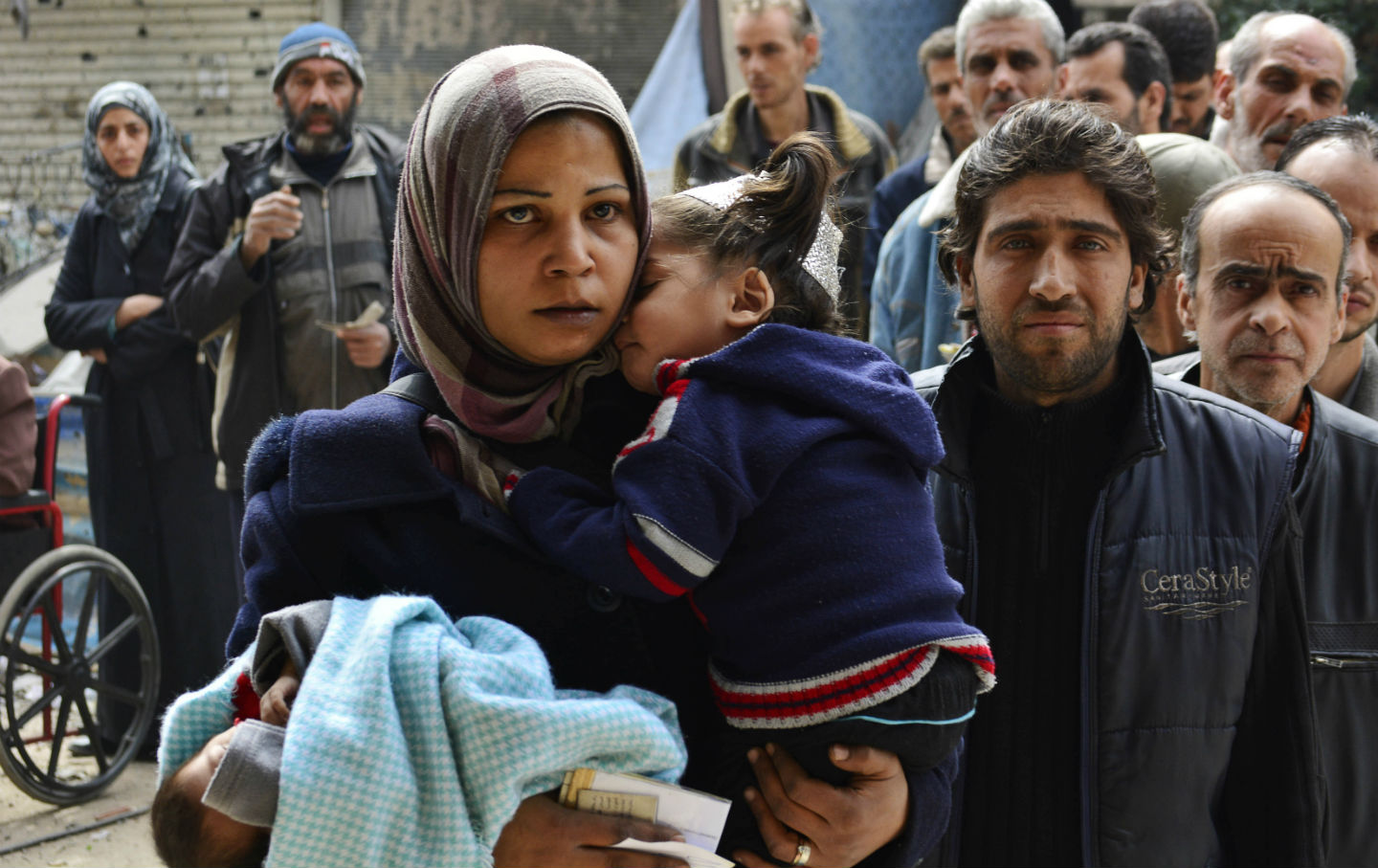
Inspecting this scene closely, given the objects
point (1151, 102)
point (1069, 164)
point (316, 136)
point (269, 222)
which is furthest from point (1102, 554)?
point (316, 136)

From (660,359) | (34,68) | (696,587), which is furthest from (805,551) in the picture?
(34,68)

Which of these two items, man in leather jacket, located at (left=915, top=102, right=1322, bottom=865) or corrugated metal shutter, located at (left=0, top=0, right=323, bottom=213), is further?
corrugated metal shutter, located at (left=0, top=0, right=323, bottom=213)

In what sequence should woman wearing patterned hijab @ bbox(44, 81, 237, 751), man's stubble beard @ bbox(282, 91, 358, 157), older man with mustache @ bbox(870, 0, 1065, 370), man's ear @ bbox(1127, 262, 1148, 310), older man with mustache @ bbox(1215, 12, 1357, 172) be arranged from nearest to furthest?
man's ear @ bbox(1127, 262, 1148, 310), older man with mustache @ bbox(870, 0, 1065, 370), older man with mustache @ bbox(1215, 12, 1357, 172), man's stubble beard @ bbox(282, 91, 358, 157), woman wearing patterned hijab @ bbox(44, 81, 237, 751)

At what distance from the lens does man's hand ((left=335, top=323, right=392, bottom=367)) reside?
15.6 ft

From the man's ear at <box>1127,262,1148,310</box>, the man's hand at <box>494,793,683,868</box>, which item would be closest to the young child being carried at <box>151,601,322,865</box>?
the man's hand at <box>494,793,683,868</box>

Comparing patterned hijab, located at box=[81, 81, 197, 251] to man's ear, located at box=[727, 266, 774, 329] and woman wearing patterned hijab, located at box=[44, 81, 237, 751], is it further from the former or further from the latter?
man's ear, located at box=[727, 266, 774, 329]

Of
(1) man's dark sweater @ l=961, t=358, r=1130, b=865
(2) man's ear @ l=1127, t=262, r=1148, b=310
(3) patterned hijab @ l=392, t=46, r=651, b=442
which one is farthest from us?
(2) man's ear @ l=1127, t=262, r=1148, b=310

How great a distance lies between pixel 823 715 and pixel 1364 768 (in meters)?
1.53

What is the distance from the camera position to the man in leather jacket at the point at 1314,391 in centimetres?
244

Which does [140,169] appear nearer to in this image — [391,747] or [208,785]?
[208,785]

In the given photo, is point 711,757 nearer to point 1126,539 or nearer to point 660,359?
point 660,359

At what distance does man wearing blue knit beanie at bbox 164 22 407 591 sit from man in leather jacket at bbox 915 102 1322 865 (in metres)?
2.93

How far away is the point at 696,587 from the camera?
60.7 inches

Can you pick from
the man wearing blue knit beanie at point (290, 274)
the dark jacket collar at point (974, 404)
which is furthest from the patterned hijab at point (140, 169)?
the dark jacket collar at point (974, 404)
